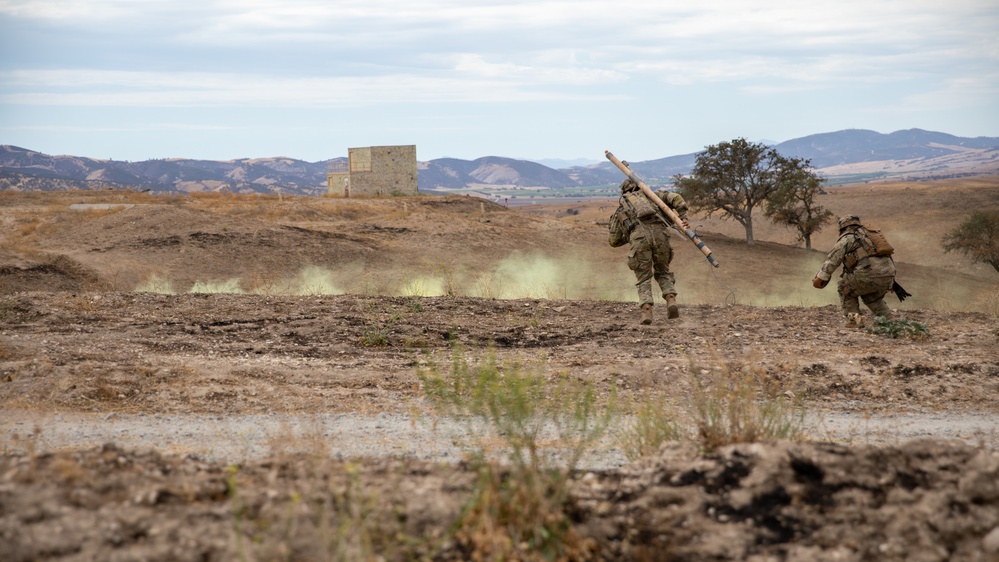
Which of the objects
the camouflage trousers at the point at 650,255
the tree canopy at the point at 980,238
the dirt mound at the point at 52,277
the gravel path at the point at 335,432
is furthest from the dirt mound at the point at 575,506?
the tree canopy at the point at 980,238

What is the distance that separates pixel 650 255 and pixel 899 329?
3.39 m

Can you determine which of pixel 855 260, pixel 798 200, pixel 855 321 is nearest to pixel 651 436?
pixel 855 321

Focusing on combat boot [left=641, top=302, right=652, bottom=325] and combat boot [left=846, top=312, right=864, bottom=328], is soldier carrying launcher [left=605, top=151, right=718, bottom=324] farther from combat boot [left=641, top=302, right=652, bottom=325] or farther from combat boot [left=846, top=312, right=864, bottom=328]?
combat boot [left=846, top=312, right=864, bottom=328]

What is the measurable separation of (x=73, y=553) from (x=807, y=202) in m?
39.0

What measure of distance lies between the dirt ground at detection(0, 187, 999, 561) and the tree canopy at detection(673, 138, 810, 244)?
18159mm

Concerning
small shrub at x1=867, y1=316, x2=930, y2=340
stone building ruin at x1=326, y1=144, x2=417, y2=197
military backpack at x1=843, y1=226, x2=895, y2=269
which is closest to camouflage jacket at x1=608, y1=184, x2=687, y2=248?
military backpack at x1=843, y1=226, x2=895, y2=269

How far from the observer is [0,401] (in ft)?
25.0

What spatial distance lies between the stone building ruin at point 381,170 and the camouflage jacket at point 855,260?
43656 mm

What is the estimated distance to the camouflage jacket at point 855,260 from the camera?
11117 mm

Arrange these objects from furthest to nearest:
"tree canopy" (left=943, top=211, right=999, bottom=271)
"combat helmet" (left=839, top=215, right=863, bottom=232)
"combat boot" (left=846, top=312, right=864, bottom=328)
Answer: "tree canopy" (left=943, top=211, right=999, bottom=271) → "combat helmet" (left=839, top=215, right=863, bottom=232) → "combat boot" (left=846, top=312, right=864, bottom=328)

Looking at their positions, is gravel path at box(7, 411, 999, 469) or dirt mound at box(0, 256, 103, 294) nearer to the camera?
gravel path at box(7, 411, 999, 469)

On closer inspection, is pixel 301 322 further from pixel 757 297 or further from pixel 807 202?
pixel 807 202

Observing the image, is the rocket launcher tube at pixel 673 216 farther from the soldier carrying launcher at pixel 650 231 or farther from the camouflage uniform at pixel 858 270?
the camouflage uniform at pixel 858 270

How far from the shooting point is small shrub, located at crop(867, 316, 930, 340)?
10195mm
